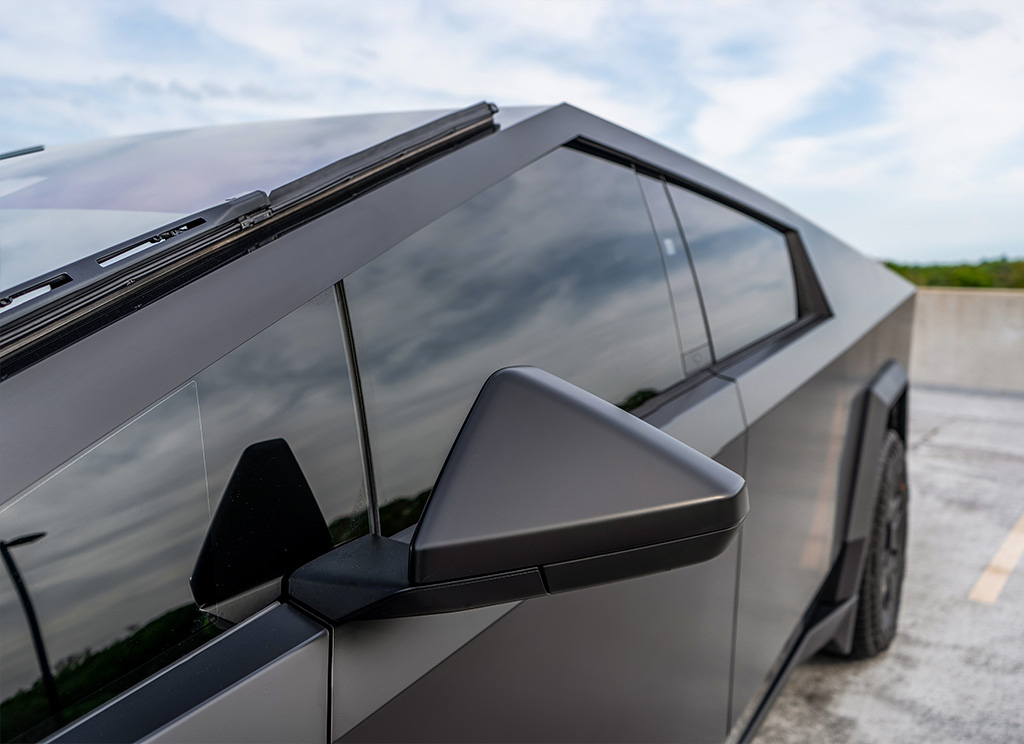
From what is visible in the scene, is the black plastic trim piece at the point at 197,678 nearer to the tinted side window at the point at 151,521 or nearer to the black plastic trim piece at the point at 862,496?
the tinted side window at the point at 151,521

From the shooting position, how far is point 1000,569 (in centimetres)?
369

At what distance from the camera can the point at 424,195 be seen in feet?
3.50

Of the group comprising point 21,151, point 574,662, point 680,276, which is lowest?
point 574,662

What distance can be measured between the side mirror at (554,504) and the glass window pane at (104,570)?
21 cm

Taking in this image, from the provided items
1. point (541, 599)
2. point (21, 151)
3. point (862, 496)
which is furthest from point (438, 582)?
point (862, 496)

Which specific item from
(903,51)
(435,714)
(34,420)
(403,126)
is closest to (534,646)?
(435,714)

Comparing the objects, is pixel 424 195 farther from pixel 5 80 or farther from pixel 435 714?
pixel 5 80

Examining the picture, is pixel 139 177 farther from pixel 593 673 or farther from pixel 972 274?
pixel 972 274

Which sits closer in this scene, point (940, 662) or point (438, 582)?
point (438, 582)

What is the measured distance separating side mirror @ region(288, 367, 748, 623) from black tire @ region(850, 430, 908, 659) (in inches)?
82.0

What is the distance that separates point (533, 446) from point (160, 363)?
357 mm

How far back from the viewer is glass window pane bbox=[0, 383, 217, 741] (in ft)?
1.98

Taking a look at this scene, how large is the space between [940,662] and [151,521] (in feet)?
9.88

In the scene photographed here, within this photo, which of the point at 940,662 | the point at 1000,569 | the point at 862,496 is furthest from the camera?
the point at 1000,569
